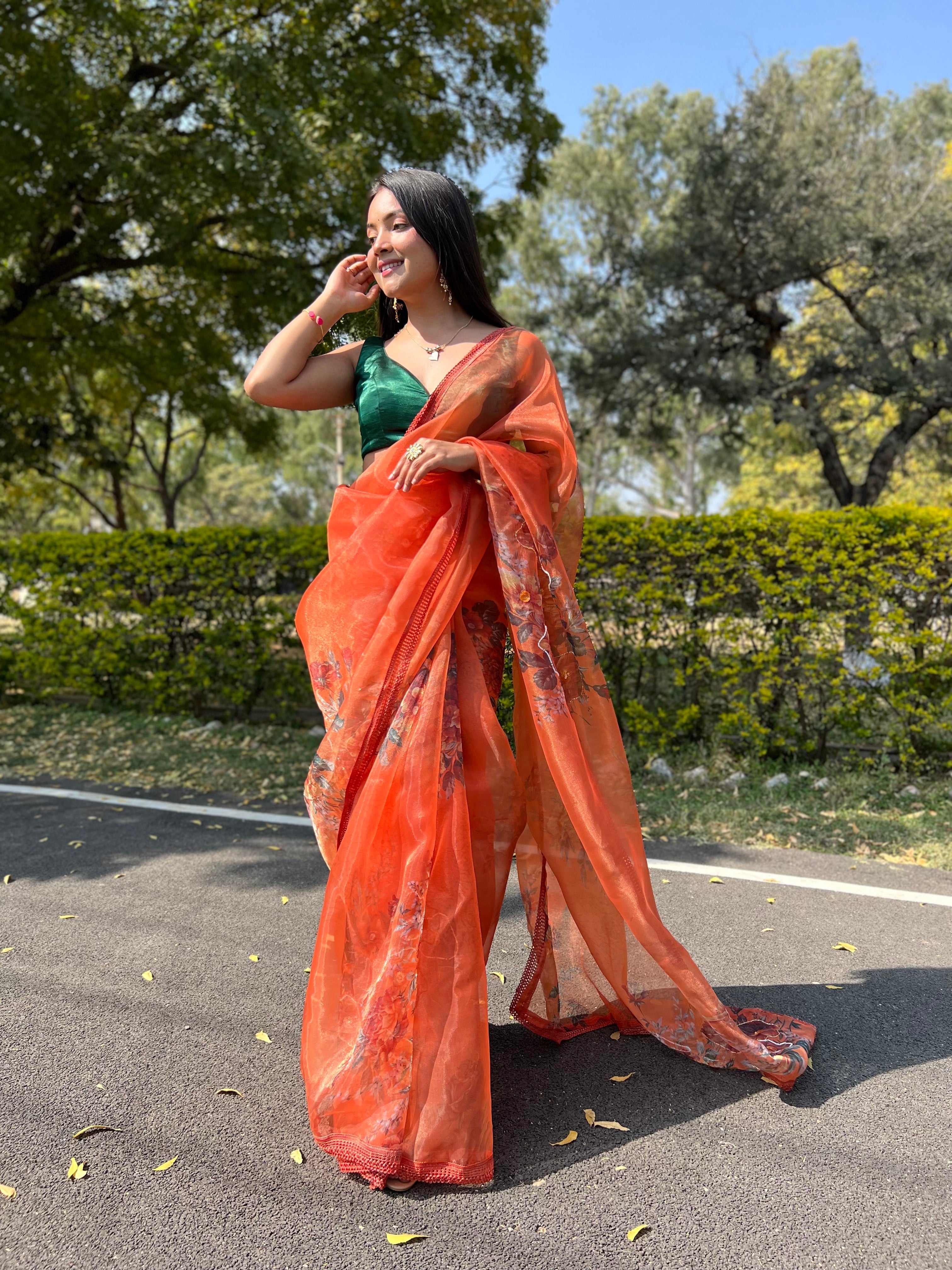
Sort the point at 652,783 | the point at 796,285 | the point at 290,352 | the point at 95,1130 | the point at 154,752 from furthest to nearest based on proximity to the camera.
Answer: the point at 796,285
the point at 154,752
the point at 652,783
the point at 290,352
the point at 95,1130

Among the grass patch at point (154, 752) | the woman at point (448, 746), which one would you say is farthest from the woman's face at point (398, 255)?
the grass patch at point (154, 752)

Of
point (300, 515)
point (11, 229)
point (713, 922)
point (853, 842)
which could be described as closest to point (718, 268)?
point (11, 229)

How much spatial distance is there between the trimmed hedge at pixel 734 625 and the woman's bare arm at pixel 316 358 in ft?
12.1

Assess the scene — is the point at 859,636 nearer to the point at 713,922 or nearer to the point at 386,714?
the point at 713,922

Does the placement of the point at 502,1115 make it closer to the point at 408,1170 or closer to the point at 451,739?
the point at 408,1170

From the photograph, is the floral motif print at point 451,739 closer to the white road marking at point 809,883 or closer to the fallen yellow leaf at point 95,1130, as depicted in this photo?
the fallen yellow leaf at point 95,1130

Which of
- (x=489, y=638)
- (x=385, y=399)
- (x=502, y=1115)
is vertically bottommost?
(x=502, y=1115)

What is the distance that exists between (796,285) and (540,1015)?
48.5 feet

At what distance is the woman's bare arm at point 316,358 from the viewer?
2564 millimetres

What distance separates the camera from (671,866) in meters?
4.28

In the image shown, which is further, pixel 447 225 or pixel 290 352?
pixel 290 352

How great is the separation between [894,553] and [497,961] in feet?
12.1

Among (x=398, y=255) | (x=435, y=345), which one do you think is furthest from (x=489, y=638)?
(x=398, y=255)

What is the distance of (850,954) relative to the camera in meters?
3.33
